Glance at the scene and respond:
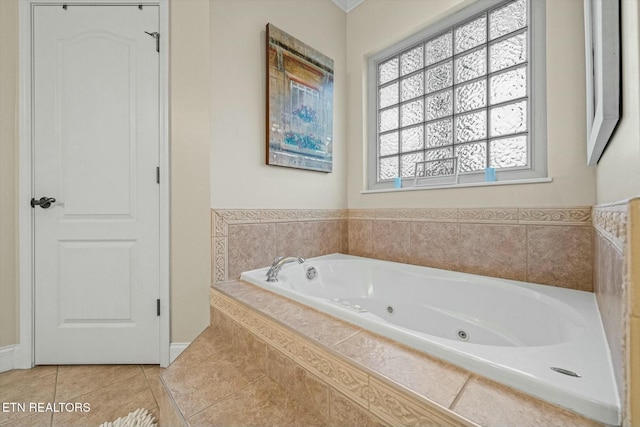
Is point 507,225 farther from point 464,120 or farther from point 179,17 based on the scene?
point 179,17

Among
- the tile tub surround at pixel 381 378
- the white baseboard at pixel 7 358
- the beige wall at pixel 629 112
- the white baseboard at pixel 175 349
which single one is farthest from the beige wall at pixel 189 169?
the beige wall at pixel 629 112

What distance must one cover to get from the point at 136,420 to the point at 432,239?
5.88 ft

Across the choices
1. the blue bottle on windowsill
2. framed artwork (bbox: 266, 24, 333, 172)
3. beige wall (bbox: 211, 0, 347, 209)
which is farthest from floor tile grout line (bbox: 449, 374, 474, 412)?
framed artwork (bbox: 266, 24, 333, 172)

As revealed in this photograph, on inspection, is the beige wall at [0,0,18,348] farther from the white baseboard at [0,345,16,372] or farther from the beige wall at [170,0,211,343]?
the beige wall at [170,0,211,343]

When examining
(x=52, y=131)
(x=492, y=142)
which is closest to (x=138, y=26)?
(x=52, y=131)

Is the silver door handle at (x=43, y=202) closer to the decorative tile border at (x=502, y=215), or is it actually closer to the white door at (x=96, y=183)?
the white door at (x=96, y=183)

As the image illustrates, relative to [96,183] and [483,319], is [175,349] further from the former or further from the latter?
[483,319]

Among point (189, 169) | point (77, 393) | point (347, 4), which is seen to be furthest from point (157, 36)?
point (77, 393)

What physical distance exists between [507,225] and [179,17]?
2221 millimetres

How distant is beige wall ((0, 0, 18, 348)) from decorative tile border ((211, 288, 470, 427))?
5.20 feet

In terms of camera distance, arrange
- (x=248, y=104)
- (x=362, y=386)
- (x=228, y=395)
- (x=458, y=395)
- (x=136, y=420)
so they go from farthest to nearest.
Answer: (x=248, y=104), (x=136, y=420), (x=228, y=395), (x=362, y=386), (x=458, y=395)

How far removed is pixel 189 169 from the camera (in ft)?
5.17

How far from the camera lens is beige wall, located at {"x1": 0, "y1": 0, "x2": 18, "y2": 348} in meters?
1.52

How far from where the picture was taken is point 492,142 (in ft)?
5.58
